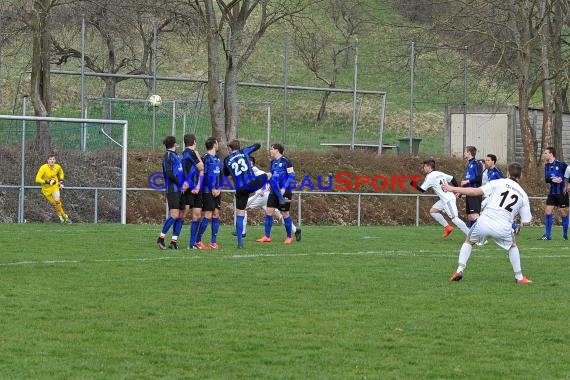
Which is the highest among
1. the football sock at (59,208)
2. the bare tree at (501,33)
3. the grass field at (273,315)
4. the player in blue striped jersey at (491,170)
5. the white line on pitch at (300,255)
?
the bare tree at (501,33)

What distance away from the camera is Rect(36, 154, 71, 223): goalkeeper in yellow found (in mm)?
26844

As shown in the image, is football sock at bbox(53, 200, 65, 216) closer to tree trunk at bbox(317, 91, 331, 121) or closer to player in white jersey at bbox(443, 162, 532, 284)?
tree trunk at bbox(317, 91, 331, 121)

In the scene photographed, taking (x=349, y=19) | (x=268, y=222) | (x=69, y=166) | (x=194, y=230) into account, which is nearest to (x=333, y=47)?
(x=349, y=19)

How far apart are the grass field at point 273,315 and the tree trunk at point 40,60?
559 inches

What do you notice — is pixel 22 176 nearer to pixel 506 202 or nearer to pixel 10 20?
pixel 10 20

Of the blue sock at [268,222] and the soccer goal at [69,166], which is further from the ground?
the soccer goal at [69,166]

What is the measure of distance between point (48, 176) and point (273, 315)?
16896 millimetres

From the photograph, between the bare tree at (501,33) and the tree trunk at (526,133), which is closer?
the bare tree at (501,33)

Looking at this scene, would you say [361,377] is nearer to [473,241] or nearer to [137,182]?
[473,241]

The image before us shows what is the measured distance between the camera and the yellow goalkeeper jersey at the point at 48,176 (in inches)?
1057

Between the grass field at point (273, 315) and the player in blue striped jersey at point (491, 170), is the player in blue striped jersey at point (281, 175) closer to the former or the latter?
the grass field at point (273, 315)

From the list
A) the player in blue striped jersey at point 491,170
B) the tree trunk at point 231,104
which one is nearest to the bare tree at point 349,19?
the tree trunk at point 231,104

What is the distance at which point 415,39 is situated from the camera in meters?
39.0

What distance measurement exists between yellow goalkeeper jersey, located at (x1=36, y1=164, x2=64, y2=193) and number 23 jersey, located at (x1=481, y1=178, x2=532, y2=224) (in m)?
15.1
